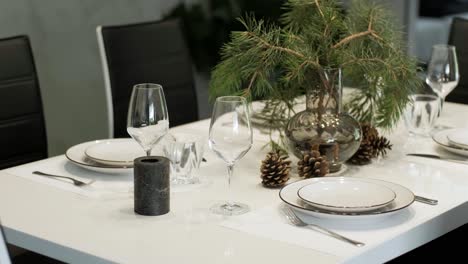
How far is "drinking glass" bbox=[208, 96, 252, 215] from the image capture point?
1.53m

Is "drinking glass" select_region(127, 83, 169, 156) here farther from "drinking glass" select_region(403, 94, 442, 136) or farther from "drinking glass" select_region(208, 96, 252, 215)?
"drinking glass" select_region(403, 94, 442, 136)

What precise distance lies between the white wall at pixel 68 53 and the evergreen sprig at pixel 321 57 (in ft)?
5.05

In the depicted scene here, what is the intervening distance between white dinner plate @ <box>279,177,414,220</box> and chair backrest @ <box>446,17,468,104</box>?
4.10 feet

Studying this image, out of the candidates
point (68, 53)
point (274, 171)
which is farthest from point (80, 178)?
point (68, 53)

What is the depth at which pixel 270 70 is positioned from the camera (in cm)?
185

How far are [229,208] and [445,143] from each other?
2.18ft

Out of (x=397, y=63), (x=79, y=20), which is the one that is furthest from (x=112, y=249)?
(x=79, y=20)

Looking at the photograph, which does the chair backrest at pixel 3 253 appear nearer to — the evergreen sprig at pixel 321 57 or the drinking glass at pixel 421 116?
the evergreen sprig at pixel 321 57

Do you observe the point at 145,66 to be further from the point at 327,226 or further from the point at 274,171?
the point at 327,226


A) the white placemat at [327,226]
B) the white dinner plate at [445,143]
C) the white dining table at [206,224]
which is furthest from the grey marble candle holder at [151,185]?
the white dinner plate at [445,143]

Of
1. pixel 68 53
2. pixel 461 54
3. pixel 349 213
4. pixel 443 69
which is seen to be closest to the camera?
pixel 349 213

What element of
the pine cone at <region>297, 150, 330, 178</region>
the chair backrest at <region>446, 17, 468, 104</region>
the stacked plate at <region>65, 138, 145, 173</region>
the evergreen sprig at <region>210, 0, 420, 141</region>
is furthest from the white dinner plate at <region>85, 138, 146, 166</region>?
the chair backrest at <region>446, 17, 468, 104</region>

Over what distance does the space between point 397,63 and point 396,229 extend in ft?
1.67

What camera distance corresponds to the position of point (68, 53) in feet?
11.3
